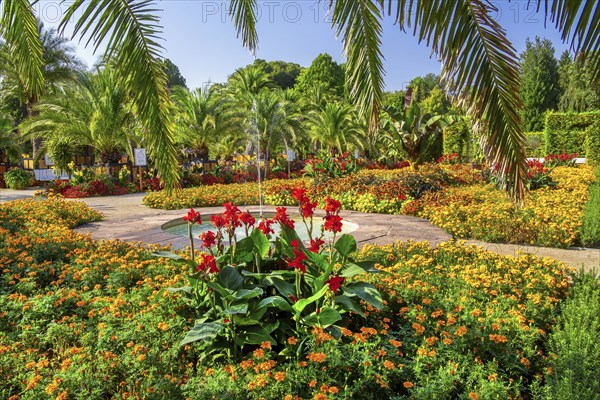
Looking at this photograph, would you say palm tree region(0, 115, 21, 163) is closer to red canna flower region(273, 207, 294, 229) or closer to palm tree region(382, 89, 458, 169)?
palm tree region(382, 89, 458, 169)

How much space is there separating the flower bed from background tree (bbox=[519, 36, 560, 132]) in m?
30.9

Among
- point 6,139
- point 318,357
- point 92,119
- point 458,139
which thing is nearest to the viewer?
point 318,357

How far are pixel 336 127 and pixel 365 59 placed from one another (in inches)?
743

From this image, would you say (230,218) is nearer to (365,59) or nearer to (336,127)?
(365,59)

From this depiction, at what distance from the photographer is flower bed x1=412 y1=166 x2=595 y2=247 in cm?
608

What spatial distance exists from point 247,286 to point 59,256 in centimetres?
306

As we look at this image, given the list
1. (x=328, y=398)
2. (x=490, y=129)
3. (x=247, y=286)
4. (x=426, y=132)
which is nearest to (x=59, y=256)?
(x=247, y=286)

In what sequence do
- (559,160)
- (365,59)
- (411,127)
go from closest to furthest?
(365,59) → (559,160) → (411,127)

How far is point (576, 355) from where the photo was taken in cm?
244

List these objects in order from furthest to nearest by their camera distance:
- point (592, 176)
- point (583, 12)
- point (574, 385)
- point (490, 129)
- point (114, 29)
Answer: point (592, 176), point (114, 29), point (490, 129), point (574, 385), point (583, 12)

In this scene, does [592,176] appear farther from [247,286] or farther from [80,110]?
[80,110]

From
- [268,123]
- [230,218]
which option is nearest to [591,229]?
[230,218]

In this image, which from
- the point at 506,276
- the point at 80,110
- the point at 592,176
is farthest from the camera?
the point at 80,110

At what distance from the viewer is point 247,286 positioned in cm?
293
